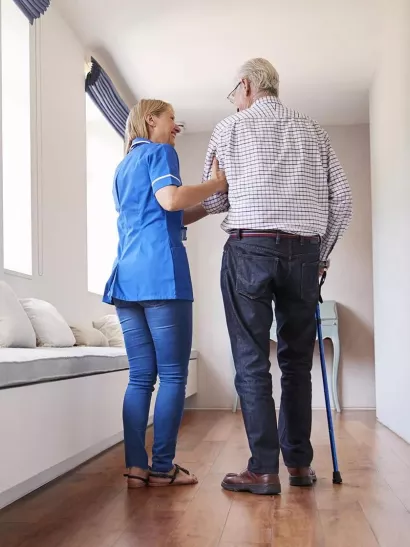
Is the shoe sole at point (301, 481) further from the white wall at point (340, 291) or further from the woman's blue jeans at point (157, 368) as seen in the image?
the white wall at point (340, 291)

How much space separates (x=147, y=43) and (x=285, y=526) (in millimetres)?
3370

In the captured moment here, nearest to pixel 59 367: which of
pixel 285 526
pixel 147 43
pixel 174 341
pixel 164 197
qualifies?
pixel 174 341

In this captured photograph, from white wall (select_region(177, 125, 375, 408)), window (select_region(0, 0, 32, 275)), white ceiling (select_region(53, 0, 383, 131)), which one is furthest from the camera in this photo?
→ white wall (select_region(177, 125, 375, 408))

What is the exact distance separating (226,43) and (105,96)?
33.6 inches

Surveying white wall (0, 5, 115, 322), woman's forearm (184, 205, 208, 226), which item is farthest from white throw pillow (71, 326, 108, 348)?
woman's forearm (184, 205, 208, 226)

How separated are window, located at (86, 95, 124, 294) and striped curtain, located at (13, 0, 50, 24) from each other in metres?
1.60

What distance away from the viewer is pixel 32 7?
340 centimetres

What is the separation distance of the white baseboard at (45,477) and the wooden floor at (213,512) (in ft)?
0.15

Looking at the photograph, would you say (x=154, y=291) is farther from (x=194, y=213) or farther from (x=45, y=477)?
(x=45, y=477)

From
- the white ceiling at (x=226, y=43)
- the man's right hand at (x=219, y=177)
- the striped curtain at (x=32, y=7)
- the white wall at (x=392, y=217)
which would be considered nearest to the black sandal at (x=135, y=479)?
the man's right hand at (x=219, y=177)

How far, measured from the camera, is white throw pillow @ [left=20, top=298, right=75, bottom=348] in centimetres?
305

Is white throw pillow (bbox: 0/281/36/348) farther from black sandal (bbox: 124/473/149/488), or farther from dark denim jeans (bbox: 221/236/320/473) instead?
dark denim jeans (bbox: 221/236/320/473)

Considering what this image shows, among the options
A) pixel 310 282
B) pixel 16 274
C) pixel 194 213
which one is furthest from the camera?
pixel 16 274

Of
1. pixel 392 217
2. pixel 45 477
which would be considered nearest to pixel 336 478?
pixel 45 477
